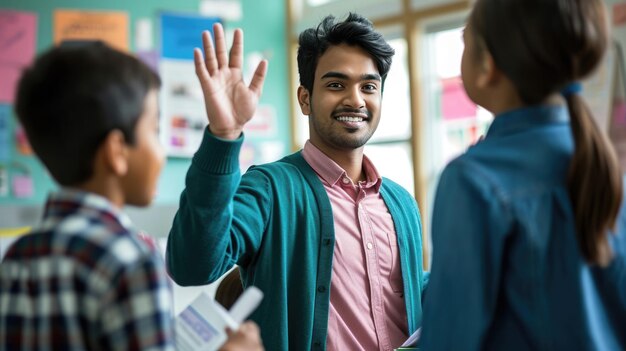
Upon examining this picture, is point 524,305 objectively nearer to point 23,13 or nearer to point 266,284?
point 266,284

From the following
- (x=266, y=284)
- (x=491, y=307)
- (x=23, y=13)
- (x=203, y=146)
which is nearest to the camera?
(x=491, y=307)

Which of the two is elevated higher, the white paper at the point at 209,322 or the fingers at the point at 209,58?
the fingers at the point at 209,58

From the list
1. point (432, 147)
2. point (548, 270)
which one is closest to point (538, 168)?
point (548, 270)

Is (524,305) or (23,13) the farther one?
(23,13)

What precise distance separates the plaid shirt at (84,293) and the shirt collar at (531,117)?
20.7 inches

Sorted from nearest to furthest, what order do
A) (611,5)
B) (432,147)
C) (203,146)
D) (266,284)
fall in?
(203,146) → (266,284) → (611,5) → (432,147)

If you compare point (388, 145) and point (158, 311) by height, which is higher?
point (388, 145)

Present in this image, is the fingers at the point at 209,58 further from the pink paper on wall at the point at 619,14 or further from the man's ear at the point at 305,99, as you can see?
the pink paper on wall at the point at 619,14

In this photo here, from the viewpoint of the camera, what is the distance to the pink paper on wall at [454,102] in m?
4.35

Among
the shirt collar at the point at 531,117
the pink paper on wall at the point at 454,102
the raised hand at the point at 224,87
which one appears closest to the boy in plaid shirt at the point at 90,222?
the raised hand at the point at 224,87

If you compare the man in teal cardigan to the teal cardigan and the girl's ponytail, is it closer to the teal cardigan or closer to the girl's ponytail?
the teal cardigan

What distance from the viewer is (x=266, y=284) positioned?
1417 millimetres

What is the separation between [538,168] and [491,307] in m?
0.20

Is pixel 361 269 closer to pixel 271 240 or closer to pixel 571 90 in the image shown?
pixel 271 240
